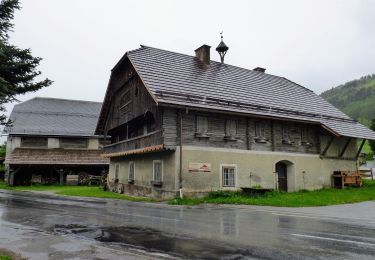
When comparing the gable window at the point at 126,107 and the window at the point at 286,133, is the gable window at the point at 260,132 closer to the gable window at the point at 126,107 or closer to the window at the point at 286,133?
the window at the point at 286,133

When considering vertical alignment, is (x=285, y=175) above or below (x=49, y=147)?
Result: below

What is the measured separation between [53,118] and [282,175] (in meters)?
32.1

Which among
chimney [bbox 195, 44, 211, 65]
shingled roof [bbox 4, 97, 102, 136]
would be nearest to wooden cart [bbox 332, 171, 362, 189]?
chimney [bbox 195, 44, 211, 65]

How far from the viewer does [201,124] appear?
22.2m

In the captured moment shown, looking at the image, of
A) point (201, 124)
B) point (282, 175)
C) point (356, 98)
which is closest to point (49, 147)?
point (201, 124)

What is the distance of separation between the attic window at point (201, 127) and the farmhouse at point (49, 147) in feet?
73.1

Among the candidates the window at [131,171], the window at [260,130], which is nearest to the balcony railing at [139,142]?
the window at [131,171]

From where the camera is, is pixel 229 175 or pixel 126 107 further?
pixel 126 107

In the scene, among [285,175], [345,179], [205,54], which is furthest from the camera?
[205,54]

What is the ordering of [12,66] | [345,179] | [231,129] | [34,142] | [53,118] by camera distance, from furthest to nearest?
[53,118] < [34,142] < [345,179] < [231,129] < [12,66]

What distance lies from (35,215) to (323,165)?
70.3ft

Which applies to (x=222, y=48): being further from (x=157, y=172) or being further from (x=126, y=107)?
(x=157, y=172)

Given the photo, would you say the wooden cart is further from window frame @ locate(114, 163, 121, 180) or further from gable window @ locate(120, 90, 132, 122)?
window frame @ locate(114, 163, 121, 180)

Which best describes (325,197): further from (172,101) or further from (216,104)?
(172,101)
